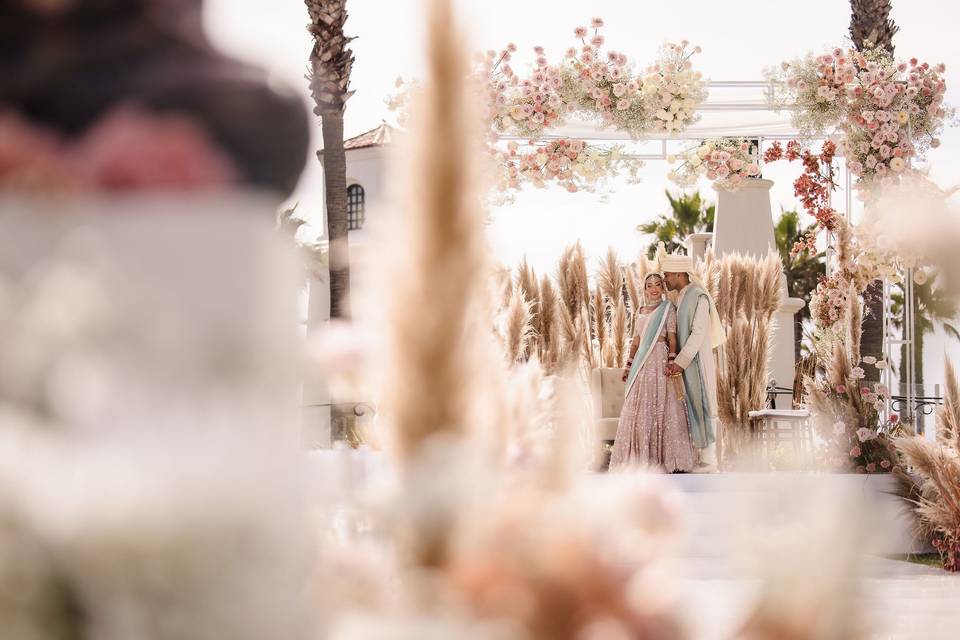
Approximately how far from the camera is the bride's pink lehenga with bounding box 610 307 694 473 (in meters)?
8.23

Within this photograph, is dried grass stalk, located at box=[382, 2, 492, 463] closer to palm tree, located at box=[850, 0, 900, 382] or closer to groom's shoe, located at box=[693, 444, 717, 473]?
groom's shoe, located at box=[693, 444, 717, 473]

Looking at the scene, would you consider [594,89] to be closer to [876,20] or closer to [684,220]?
[876,20]

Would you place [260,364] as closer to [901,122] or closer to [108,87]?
[108,87]

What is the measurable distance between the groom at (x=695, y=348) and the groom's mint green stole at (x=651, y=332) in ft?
0.43

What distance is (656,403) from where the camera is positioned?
8.28 meters

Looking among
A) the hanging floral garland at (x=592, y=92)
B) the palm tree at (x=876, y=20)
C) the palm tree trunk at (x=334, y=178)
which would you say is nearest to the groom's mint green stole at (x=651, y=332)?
the hanging floral garland at (x=592, y=92)

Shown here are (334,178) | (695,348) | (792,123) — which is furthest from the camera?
(334,178)

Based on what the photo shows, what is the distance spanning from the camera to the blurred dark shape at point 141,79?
40 centimetres

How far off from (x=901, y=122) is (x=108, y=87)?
9042 millimetres

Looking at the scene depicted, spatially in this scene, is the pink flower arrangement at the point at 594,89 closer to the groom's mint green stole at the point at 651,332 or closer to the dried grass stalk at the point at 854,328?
the groom's mint green stole at the point at 651,332

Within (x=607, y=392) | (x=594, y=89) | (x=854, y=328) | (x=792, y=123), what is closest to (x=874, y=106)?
(x=792, y=123)

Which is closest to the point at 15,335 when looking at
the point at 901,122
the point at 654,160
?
the point at 901,122

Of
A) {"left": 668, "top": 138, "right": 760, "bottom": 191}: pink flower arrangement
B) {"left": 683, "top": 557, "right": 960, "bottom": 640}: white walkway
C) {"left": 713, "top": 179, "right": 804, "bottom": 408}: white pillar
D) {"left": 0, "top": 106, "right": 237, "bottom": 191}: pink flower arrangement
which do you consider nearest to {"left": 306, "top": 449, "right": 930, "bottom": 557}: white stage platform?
{"left": 0, "top": 106, "right": 237, "bottom": 191}: pink flower arrangement

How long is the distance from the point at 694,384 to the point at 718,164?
242 centimetres
